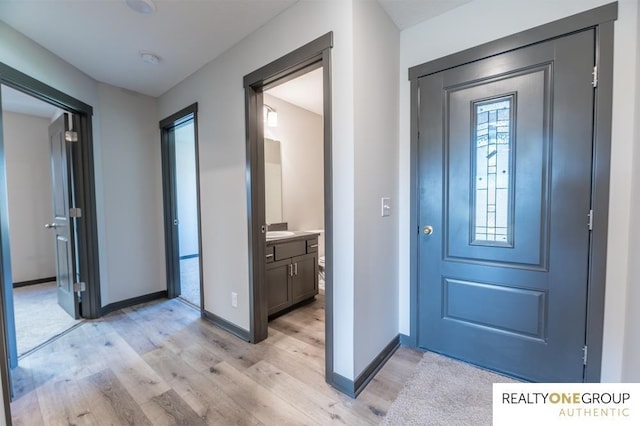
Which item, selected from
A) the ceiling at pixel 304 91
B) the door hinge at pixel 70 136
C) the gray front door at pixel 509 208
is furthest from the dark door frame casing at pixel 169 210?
the gray front door at pixel 509 208

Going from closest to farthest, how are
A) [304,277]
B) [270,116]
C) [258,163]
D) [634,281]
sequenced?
[634,281] < [258,163] < [304,277] < [270,116]

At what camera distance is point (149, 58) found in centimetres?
236

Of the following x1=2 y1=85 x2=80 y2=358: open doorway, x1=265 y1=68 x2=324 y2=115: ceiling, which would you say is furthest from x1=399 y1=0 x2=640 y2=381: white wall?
x1=2 y1=85 x2=80 y2=358: open doorway

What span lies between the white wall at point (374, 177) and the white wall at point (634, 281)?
125 cm

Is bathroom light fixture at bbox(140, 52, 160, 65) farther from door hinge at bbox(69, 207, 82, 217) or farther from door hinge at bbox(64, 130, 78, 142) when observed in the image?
door hinge at bbox(69, 207, 82, 217)

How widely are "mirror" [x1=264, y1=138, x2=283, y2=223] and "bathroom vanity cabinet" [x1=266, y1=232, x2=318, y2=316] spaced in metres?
0.61

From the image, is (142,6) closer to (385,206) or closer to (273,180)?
(273,180)

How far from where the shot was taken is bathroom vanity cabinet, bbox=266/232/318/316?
8.52 feet

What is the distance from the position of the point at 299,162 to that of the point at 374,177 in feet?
7.26

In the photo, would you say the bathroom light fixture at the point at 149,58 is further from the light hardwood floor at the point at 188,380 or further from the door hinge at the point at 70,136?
the light hardwood floor at the point at 188,380

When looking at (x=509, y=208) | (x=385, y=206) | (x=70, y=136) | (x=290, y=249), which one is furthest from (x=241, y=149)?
(x=509, y=208)

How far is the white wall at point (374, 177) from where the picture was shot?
1617 millimetres

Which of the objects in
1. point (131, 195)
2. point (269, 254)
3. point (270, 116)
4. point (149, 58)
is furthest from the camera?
point (270, 116)

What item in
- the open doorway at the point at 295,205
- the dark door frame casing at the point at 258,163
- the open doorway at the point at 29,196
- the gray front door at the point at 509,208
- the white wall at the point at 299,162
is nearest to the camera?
the gray front door at the point at 509,208
